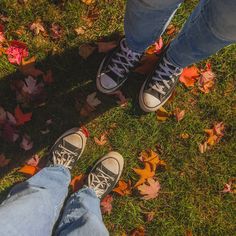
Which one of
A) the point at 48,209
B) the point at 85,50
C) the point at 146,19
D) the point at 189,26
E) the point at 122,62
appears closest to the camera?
the point at 146,19

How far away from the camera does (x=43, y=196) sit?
2.37 m

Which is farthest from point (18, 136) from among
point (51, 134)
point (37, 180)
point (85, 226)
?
point (85, 226)

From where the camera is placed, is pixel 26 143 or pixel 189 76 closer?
pixel 26 143

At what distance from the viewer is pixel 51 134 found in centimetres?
302

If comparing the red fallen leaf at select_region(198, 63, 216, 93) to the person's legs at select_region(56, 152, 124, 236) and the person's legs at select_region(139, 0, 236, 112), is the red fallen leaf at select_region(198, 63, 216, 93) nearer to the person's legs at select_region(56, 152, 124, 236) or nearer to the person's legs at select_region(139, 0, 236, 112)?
the person's legs at select_region(139, 0, 236, 112)

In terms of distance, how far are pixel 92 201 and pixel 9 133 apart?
30.7 inches

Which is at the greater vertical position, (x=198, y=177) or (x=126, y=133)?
(x=126, y=133)

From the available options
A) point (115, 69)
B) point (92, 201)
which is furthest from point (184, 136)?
point (92, 201)

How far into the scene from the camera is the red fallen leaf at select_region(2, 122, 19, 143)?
9.55 ft

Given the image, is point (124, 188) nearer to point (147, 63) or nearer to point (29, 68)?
point (147, 63)

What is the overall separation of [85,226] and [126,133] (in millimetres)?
923

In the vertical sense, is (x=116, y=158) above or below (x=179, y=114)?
below

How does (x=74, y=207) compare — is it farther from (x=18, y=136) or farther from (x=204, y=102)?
(x=204, y=102)

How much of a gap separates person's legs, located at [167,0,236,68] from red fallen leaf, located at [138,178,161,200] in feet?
3.23
